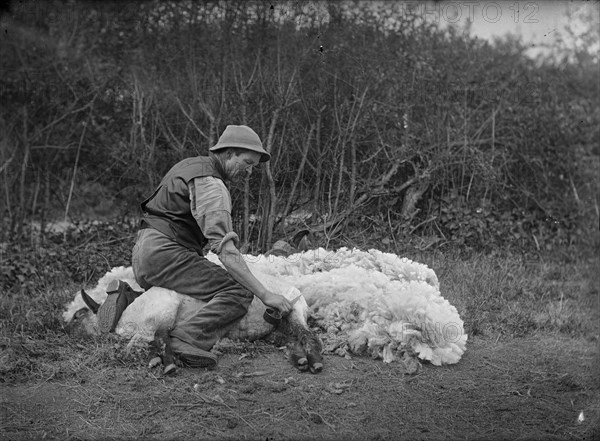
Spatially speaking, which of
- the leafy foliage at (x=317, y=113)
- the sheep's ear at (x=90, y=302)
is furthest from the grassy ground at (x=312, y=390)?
the leafy foliage at (x=317, y=113)

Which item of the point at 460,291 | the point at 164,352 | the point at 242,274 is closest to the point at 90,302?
the point at 164,352

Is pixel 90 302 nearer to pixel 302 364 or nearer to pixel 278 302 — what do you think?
pixel 278 302

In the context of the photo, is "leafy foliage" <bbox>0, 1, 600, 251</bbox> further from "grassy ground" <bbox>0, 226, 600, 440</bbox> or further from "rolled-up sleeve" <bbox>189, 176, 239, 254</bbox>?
"grassy ground" <bbox>0, 226, 600, 440</bbox>

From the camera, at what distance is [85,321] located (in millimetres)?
5426

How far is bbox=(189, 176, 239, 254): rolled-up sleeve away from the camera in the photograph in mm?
4824

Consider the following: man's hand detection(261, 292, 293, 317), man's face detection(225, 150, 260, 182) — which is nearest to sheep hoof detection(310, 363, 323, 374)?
man's hand detection(261, 292, 293, 317)

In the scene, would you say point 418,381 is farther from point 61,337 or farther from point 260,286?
point 61,337

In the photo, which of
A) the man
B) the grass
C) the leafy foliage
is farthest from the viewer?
the leafy foliage

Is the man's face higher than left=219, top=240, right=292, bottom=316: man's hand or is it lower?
higher

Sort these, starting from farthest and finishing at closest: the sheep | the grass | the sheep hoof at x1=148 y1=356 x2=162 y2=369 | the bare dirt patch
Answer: the grass
the sheep
the sheep hoof at x1=148 y1=356 x2=162 y2=369
the bare dirt patch

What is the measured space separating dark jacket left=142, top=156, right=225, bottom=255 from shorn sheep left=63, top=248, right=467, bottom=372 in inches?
17.1

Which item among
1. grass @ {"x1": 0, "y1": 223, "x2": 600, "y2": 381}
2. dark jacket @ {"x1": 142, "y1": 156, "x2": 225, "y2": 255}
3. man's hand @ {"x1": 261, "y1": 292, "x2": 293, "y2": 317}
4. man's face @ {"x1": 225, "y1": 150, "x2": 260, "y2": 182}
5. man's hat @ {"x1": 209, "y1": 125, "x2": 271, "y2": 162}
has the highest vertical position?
man's hat @ {"x1": 209, "y1": 125, "x2": 271, "y2": 162}

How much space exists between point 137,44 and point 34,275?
4.35 metres

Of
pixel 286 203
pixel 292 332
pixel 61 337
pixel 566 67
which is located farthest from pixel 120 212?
pixel 566 67
